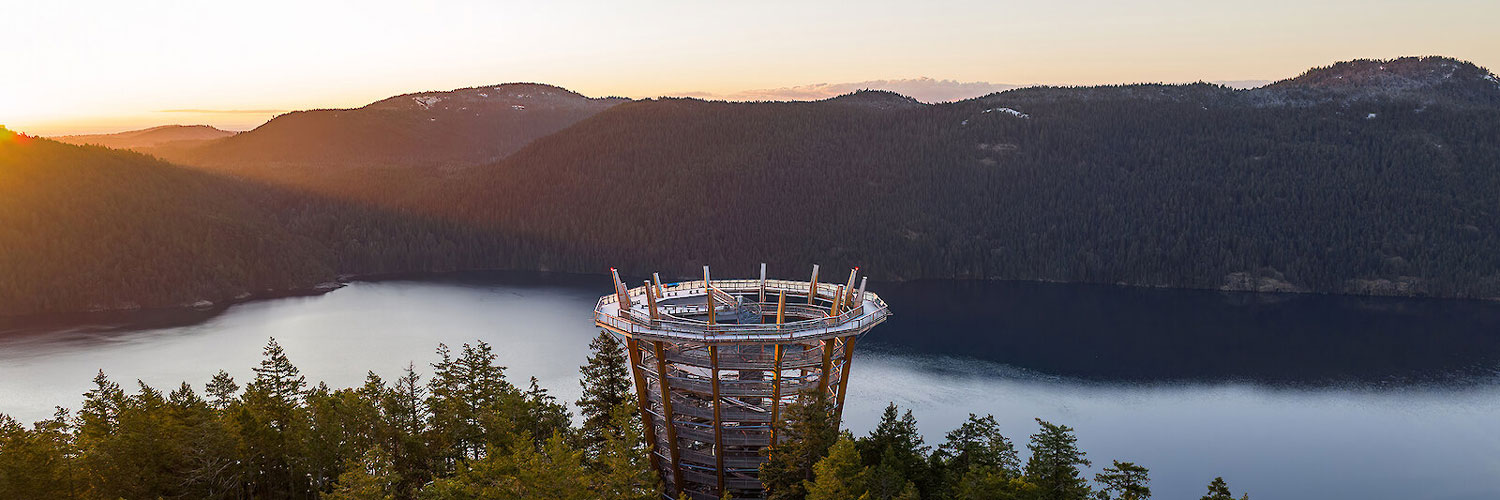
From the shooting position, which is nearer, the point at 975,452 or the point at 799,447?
the point at 975,452

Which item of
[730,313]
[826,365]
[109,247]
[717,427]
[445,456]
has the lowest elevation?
[445,456]

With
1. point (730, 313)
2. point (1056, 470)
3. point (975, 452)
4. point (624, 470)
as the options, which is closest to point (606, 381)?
point (730, 313)

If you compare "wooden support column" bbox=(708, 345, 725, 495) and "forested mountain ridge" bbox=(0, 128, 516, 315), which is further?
"forested mountain ridge" bbox=(0, 128, 516, 315)

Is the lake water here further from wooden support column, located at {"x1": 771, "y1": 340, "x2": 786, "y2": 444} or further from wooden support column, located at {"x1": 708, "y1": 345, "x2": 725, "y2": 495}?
wooden support column, located at {"x1": 771, "y1": 340, "x2": 786, "y2": 444}

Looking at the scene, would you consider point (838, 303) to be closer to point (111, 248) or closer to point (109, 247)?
point (111, 248)

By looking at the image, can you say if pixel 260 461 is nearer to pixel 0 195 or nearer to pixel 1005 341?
pixel 1005 341

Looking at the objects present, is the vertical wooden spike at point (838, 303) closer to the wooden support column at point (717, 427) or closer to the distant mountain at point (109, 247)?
the wooden support column at point (717, 427)

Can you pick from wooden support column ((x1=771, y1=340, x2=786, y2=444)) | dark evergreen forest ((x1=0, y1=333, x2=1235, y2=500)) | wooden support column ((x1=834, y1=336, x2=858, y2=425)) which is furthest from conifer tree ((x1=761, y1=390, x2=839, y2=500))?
wooden support column ((x1=834, y1=336, x2=858, y2=425))

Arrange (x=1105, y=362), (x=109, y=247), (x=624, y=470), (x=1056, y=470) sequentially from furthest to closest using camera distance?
(x=109, y=247) < (x=1105, y=362) < (x=1056, y=470) < (x=624, y=470)
